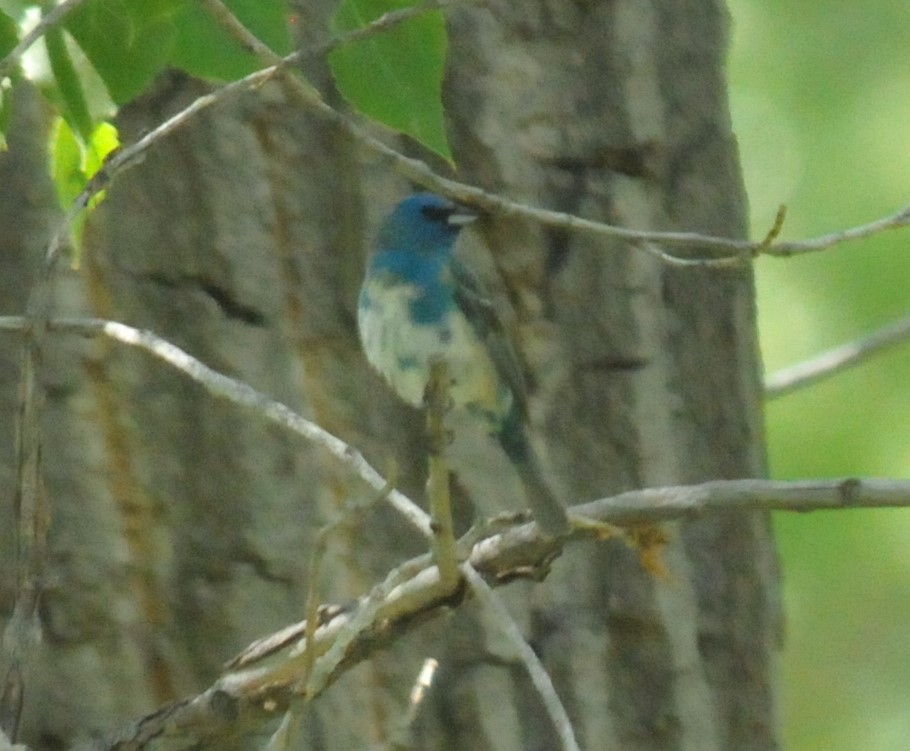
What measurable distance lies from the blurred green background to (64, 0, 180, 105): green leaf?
3560mm

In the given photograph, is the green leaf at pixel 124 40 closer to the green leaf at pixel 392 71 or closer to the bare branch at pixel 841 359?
the green leaf at pixel 392 71

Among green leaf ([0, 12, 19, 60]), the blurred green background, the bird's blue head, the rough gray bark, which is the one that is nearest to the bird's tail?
the rough gray bark

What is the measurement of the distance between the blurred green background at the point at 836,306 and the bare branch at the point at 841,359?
4.21 feet

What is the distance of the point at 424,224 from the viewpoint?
9.53 feet

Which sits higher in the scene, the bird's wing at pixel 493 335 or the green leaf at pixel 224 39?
the green leaf at pixel 224 39

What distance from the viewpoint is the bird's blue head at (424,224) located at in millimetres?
2807

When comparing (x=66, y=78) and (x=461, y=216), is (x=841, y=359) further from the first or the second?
(x=66, y=78)

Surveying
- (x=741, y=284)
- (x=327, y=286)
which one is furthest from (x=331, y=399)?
(x=741, y=284)

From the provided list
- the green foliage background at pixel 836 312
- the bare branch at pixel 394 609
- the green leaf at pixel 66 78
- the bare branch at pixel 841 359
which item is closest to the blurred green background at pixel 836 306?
the green foliage background at pixel 836 312

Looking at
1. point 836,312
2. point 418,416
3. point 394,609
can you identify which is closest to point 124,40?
point 394,609

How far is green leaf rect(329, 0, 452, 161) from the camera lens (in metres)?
A: 1.84

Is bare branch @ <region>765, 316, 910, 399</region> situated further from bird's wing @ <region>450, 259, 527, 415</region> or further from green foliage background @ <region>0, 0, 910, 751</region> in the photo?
green foliage background @ <region>0, 0, 910, 751</region>

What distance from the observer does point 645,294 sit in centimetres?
294

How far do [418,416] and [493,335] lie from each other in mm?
204
